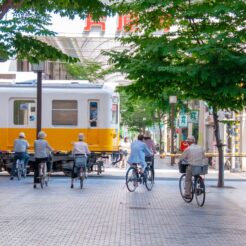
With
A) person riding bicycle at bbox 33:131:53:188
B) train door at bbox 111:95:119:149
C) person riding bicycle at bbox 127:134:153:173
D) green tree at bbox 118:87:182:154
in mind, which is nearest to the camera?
person riding bicycle at bbox 127:134:153:173

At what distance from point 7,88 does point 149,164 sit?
8.64 m

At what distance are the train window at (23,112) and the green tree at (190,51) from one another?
26.5 feet

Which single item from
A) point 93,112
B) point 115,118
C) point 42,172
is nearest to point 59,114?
point 93,112

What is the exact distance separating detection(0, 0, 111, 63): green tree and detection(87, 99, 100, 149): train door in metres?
13.2

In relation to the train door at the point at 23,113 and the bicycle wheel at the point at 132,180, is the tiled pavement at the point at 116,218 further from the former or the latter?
the train door at the point at 23,113

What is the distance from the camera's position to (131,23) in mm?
21766

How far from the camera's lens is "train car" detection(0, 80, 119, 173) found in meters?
28.6

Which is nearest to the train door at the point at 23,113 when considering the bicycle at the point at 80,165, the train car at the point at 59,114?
the train car at the point at 59,114

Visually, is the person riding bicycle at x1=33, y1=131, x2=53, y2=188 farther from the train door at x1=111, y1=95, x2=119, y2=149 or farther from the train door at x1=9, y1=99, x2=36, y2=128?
the train door at x1=111, y1=95, x2=119, y2=149

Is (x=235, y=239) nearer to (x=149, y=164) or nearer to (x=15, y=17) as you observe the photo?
(x=15, y=17)

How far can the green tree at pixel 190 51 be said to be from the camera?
16.8m

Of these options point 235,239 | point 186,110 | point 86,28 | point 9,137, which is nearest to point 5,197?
point 235,239

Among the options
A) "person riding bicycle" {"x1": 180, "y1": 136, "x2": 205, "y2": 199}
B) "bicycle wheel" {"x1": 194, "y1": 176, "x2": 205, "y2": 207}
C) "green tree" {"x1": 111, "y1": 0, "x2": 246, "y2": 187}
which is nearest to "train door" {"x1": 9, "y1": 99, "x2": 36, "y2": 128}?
"green tree" {"x1": 111, "y1": 0, "x2": 246, "y2": 187}

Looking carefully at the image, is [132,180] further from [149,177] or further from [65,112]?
[65,112]
